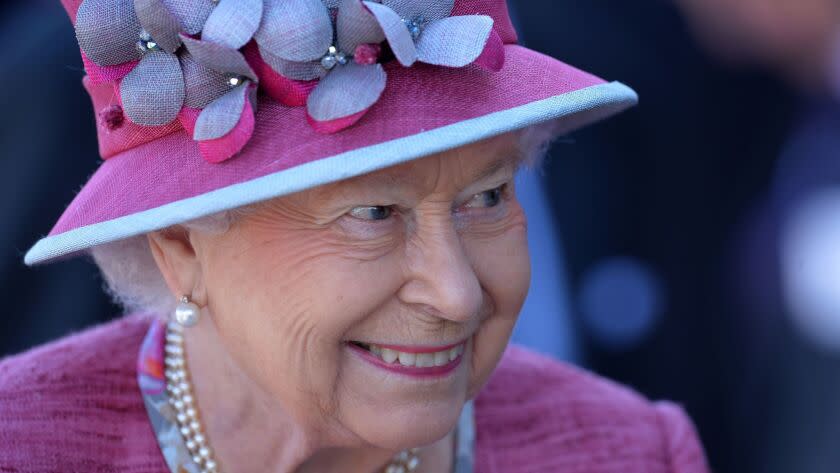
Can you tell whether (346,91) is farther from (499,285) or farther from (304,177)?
(499,285)

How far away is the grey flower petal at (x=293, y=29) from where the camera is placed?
75.4 inches

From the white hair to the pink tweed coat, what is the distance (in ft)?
0.56

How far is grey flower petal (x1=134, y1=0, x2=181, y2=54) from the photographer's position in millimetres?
1945

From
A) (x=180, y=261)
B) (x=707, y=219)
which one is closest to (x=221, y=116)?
(x=180, y=261)

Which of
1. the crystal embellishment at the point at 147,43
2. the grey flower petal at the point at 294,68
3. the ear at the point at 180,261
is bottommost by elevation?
the ear at the point at 180,261

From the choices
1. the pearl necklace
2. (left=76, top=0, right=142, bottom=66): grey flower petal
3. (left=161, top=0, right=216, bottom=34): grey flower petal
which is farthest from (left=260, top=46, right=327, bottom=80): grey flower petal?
the pearl necklace

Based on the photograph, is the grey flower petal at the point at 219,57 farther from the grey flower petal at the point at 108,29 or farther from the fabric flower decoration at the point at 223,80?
the grey flower petal at the point at 108,29

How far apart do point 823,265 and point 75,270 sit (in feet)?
8.43

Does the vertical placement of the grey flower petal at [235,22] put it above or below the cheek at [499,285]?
above

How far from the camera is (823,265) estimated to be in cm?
441

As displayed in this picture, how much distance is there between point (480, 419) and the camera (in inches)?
109

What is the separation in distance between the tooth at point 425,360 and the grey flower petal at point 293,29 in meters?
0.58

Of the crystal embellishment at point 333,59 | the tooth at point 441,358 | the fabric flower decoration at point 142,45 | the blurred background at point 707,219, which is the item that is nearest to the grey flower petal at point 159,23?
the fabric flower decoration at point 142,45

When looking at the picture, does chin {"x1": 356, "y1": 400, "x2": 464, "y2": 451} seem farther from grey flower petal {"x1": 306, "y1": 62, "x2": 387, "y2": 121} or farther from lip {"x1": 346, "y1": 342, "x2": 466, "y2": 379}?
grey flower petal {"x1": 306, "y1": 62, "x2": 387, "y2": 121}
